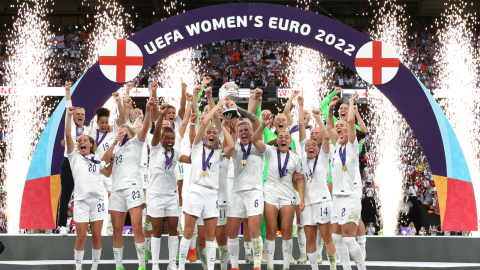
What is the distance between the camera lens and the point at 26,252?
8.53 metres

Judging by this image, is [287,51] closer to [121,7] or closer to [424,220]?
[121,7]

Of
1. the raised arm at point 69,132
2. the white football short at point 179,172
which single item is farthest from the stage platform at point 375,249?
the raised arm at point 69,132

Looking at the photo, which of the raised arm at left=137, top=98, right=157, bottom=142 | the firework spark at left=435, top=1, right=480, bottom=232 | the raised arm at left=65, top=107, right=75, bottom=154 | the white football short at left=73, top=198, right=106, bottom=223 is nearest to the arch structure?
the raised arm at left=65, top=107, right=75, bottom=154

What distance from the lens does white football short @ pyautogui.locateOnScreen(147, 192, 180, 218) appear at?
6.65 m

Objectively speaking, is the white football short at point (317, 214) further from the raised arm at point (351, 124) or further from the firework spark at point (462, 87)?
the firework spark at point (462, 87)

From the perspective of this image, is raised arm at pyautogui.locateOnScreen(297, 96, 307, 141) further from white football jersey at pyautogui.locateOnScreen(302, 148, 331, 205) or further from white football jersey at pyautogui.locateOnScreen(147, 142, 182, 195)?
white football jersey at pyautogui.locateOnScreen(147, 142, 182, 195)

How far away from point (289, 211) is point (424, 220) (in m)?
7.36

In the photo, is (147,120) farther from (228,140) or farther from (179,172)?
(179,172)

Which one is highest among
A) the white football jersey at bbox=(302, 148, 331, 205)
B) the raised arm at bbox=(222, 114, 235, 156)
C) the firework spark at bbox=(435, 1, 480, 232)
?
the firework spark at bbox=(435, 1, 480, 232)

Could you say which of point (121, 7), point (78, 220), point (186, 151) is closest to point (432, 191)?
point (186, 151)

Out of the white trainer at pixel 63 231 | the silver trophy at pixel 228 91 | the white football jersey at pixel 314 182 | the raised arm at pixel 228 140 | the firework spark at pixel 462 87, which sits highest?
the firework spark at pixel 462 87

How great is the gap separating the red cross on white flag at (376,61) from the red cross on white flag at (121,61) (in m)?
3.48

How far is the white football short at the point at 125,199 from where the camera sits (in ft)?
21.8

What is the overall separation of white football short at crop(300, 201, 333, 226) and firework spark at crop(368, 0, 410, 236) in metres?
7.34
